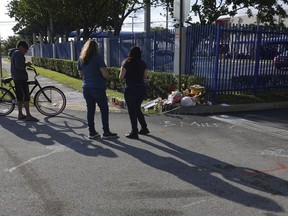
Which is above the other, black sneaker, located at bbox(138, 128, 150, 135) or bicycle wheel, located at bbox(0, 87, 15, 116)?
bicycle wheel, located at bbox(0, 87, 15, 116)

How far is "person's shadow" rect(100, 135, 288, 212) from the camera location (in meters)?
4.27

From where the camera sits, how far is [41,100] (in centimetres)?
890

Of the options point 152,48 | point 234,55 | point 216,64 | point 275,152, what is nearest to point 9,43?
point 152,48

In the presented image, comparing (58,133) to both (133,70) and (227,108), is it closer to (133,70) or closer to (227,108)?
(133,70)

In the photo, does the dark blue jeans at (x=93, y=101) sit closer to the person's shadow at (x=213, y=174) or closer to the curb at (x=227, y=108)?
the person's shadow at (x=213, y=174)

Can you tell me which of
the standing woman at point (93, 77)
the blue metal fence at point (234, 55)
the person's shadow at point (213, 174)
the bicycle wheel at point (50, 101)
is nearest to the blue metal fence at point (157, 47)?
the blue metal fence at point (234, 55)

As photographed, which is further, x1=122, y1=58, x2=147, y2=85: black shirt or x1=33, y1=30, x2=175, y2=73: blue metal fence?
x1=33, y1=30, x2=175, y2=73: blue metal fence

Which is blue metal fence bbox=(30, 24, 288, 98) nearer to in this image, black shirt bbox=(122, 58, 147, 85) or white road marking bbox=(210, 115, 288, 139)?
white road marking bbox=(210, 115, 288, 139)

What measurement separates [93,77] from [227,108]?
4490mm

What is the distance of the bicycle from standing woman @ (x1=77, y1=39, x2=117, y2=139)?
2.41 meters

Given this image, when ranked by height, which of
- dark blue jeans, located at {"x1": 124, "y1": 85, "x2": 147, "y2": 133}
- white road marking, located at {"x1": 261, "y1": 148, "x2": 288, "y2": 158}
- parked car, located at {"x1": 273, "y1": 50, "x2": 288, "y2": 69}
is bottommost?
white road marking, located at {"x1": 261, "y1": 148, "x2": 288, "y2": 158}

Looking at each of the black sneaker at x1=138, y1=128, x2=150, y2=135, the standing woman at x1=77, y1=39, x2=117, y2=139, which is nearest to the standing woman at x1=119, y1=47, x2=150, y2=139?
the black sneaker at x1=138, y1=128, x2=150, y2=135

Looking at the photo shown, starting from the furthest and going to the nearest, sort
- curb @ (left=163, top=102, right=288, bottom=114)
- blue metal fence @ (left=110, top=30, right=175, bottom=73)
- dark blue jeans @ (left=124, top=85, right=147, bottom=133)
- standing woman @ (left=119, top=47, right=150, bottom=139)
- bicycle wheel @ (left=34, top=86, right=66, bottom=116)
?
blue metal fence @ (left=110, top=30, right=175, bottom=73) < curb @ (left=163, top=102, right=288, bottom=114) < bicycle wheel @ (left=34, top=86, right=66, bottom=116) < dark blue jeans @ (left=124, top=85, right=147, bottom=133) < standing woman @ (left=119, top=47, right=150, bottom=139)

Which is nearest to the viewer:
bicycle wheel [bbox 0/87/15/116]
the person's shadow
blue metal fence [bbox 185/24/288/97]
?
the person's shadow
